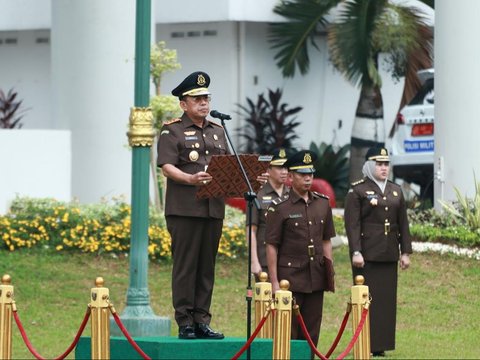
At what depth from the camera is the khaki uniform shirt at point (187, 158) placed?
11.8 m

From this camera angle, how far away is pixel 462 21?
824 inches

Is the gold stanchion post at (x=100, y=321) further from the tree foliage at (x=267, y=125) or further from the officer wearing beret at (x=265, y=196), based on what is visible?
the tree foliage at (x=267, y=125)

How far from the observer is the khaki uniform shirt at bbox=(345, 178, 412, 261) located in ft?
48.3

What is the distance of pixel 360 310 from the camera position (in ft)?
38.2

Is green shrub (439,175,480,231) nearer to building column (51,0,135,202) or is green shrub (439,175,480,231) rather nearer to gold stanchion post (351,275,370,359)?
building column (51,0,135,202)

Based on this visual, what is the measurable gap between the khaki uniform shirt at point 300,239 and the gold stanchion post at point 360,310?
168 cm

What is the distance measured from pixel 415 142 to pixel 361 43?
2.20 metres

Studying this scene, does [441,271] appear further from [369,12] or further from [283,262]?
[369,12]

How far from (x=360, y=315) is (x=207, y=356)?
1126 millimetres

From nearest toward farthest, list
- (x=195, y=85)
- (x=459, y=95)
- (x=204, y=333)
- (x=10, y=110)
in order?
(x=195, y=85) → (x=204, y=333) → (x=459, y=95) → (x=10, y=110)

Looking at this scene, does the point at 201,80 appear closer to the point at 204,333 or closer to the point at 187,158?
the point at 187,158

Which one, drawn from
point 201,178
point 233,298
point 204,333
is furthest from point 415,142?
point 201,178

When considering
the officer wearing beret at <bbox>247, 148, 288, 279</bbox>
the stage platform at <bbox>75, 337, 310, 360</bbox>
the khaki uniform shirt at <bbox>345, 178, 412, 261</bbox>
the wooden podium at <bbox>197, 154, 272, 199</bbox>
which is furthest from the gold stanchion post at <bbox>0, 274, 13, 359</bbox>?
the khaki uniform shirt at <bbox>345, 178, 412, 261</bbox>

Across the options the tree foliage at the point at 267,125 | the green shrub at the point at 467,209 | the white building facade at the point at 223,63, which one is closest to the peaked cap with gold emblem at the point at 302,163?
the green shrub at the point at 467,209
